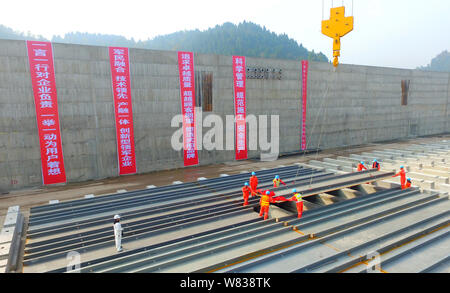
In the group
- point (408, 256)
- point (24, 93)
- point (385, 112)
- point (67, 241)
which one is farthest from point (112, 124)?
point (385, 112)

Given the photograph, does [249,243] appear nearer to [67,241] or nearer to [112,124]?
[67,241]

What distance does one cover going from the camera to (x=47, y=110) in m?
15.6

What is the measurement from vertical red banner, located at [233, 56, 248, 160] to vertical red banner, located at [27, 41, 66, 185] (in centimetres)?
1177

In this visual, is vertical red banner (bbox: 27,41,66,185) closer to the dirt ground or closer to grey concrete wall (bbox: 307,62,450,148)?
the dirt ground

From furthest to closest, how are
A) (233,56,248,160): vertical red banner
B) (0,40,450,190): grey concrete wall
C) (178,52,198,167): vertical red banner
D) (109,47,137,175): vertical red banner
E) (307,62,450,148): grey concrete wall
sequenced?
1. (307,62,450,148): grey concrete wall
2. (233,56,248,160): vertical red banner
3. (178,52,198,167): vertical red banner
4. (109,47,137,175): vertical red banner
5. (0,40,450,190): grey concrete wall

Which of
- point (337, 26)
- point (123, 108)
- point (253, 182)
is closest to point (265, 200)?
point (253, 182)

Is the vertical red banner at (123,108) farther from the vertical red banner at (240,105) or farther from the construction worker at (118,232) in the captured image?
the construction worker at (118,232)

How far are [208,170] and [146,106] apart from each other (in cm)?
591

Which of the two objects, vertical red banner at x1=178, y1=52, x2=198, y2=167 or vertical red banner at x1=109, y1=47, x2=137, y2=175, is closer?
vertical red banner at x1=109, y1=47, x2=137, y2=175

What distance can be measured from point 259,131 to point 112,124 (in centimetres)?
1113

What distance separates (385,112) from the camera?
31.1 metres

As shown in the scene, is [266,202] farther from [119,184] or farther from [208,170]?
[208,170]

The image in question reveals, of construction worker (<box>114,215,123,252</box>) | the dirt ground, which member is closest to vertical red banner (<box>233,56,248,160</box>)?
the dirt ground

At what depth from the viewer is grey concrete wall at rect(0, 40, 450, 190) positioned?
15016 millimetres
